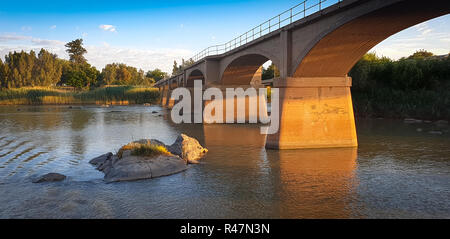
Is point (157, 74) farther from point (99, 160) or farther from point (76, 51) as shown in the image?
point (99, 160)

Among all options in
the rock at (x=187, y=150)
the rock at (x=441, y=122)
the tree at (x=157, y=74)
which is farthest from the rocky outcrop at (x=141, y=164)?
the tree at (x=157, y=74)

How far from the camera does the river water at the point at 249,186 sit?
10906mm

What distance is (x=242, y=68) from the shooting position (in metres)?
40.3

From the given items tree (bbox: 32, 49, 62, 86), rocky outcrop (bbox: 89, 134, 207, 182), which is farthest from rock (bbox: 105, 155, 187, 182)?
tree (bbox: 32, 49, 62, 86)

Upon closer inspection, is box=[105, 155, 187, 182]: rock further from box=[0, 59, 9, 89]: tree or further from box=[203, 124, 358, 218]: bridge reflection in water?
box=[0, 59, 9, 89]: tree

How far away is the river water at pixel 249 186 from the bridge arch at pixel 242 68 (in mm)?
13767

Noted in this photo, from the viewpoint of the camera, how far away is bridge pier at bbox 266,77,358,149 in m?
21.2

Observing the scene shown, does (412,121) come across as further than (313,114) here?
Yes

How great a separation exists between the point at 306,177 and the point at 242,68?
26606 millimetres

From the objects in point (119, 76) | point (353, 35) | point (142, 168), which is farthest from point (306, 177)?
point (119, 76)

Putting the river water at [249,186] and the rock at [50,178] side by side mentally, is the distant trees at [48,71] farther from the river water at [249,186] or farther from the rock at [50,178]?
the rock at [50,178]

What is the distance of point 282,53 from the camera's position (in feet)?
75.0
